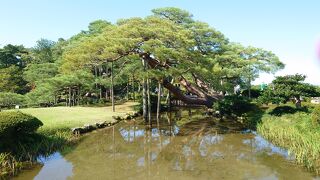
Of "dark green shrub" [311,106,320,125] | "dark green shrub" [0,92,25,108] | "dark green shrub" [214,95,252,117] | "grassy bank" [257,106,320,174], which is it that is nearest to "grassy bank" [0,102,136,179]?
"grassy bank" [257,106,320,174]

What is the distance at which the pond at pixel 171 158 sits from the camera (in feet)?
33.7

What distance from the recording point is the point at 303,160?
34.9 ft

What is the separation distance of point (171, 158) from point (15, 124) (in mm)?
6065

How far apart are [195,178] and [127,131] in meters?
10.6

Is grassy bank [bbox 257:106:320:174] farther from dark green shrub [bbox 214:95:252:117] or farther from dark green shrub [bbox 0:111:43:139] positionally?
dark green shrub [bbox 0:111:43:139]

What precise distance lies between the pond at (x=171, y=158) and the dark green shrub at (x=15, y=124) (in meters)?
1.38

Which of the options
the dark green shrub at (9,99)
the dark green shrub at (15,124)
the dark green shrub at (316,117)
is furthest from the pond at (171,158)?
the dark green shrub at (9,99)

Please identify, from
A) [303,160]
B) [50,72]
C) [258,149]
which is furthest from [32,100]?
[303,160]

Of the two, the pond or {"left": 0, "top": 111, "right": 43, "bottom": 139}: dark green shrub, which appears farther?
{"left": 0, "top": 111, "right": 43, "bottom": 139}: dark green shrub

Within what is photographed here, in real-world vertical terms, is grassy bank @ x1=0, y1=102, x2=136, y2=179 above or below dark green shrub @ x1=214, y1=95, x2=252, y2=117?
below

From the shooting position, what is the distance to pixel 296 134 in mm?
13234

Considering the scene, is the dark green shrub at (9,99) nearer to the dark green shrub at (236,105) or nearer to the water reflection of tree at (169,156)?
the water reflection of tree at (169,156)

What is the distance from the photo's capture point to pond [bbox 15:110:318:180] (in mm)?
10266

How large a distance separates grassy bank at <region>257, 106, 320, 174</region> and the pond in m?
0.40
